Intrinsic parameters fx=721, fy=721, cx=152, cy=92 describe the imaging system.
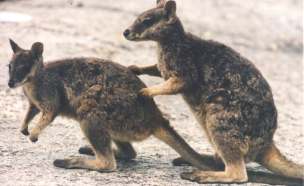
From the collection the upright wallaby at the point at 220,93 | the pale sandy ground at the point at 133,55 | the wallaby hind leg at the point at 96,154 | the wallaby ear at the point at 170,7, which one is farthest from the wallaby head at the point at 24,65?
the wallaby ear at the point at 170,7

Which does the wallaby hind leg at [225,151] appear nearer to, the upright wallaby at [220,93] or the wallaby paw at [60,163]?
the upright wallaby at [220,93]

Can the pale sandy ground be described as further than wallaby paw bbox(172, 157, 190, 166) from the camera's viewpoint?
No

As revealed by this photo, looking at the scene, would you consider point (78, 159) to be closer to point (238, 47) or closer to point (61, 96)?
point (61, 96)

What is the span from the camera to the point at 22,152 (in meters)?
7.24

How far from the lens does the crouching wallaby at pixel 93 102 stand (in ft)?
21.9

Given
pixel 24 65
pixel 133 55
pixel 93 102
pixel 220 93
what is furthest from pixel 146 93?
pixel 133 55

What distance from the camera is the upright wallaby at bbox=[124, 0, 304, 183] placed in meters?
6.68

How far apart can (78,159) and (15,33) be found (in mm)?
4496

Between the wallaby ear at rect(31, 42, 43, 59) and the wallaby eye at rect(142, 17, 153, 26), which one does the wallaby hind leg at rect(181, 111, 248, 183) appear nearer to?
the wallaby eye at rect(142, 17, 153, 26)

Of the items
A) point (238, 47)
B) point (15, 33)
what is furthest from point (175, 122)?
point (238, 47)

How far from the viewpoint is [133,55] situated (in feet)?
36.5

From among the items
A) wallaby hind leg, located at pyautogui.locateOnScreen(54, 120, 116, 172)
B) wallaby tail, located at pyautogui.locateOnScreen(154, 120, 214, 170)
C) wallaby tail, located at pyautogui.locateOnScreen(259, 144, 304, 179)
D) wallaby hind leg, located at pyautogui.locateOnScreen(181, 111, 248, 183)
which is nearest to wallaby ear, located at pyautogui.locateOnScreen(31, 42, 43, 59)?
wallaby hind leg, located at pyautogui.locateOnScreen(54, 120, 116, 172)

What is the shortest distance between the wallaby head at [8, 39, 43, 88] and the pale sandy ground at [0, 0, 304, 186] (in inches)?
32.2

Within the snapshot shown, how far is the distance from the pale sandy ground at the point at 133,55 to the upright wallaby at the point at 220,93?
576 millimetres
